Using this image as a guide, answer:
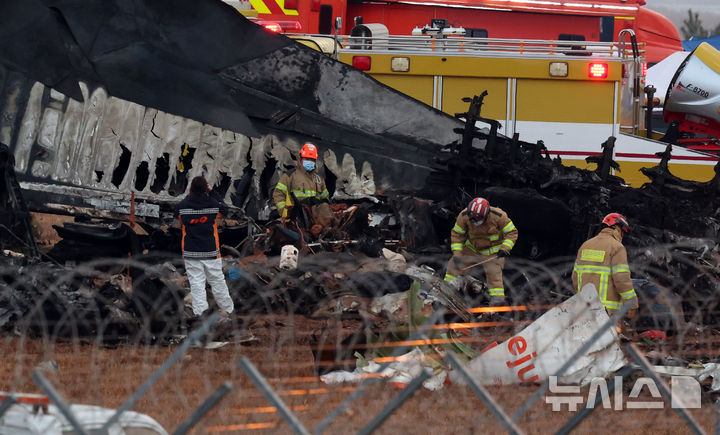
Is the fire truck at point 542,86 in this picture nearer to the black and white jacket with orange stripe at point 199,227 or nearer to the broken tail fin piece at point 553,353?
the black and white jacket with orange stripe at point 199,227

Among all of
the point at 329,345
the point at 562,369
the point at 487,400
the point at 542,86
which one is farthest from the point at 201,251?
the point at 542,86

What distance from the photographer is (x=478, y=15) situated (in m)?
14.9

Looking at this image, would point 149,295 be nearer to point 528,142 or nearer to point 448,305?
point 448,305

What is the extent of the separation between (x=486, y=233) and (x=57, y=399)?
7.09 m

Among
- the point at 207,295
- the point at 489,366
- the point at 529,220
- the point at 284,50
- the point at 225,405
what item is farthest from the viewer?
the point at 284,50

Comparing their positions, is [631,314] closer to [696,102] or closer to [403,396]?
[696,102]

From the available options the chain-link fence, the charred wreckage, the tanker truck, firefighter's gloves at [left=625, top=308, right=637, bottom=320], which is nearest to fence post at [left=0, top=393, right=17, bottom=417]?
the chain-link fence

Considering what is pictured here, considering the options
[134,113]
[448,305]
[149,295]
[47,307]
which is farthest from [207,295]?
[134,113]

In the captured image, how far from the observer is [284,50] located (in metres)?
12.0

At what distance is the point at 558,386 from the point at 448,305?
1.42m

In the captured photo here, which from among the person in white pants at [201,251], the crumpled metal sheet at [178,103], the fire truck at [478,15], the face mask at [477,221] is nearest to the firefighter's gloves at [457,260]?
the face mask at [477,221]

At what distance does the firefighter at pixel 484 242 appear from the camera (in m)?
9.76

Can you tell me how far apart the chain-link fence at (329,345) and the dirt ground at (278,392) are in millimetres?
14

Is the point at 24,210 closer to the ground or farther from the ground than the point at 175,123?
closer to the ground
